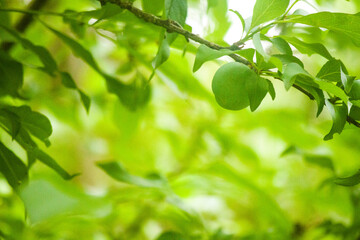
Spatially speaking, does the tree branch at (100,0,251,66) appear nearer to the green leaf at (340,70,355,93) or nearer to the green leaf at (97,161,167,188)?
the green leaf at (340,70,355,93)

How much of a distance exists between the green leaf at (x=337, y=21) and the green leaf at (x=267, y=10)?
0.04 ft

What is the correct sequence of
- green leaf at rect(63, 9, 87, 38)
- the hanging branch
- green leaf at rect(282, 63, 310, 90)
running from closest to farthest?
green leaf at rect(282, 63, 310, 90)
green leaf at rect(63, 9, 87, 38)
the hanging branch

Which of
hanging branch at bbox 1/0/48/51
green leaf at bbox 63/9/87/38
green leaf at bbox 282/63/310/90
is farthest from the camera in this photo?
hanging branch at bbox 1/0/48/51

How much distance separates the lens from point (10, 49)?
457 millimetres

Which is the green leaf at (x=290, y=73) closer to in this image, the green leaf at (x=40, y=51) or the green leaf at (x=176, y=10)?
the green leaf at (x=176, y=10)

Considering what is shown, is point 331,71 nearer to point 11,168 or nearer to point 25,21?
point 11,168

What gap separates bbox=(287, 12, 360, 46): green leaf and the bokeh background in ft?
0.11

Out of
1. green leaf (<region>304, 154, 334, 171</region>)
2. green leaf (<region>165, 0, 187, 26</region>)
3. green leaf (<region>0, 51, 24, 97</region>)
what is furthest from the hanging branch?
green leaf (<region>304, 154, 334, 171</region>)

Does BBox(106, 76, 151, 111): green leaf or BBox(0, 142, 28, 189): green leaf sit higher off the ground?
BBox(106, 76, 151, 111): green leaf

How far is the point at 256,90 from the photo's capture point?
0.23 meters

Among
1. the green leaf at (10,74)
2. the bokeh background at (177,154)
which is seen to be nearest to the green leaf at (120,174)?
the bokeh background at (177,154)

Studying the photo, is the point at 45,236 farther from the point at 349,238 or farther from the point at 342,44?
the point at 342,44

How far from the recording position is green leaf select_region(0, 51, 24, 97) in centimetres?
31

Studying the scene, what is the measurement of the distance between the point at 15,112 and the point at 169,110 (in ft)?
2.13
